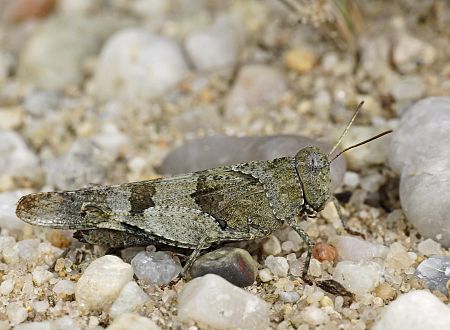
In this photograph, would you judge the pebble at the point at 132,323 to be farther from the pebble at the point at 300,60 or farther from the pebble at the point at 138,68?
the pebble at the point at 300,60

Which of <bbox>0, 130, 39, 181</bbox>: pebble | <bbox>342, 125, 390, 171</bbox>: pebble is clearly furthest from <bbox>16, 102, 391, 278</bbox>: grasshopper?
<bbox>0, 130, 39, 181</bbox>: pebble

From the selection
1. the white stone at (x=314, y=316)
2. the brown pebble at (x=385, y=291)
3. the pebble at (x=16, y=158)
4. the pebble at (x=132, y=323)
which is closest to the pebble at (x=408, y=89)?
the brown pebble at (x=385, y=291)

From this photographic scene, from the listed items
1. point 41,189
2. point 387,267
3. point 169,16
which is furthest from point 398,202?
point 169,16

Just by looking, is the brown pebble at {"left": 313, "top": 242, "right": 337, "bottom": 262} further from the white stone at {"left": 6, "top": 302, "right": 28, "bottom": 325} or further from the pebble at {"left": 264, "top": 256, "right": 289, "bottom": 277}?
the white stone at {"left": 6, "top": 302, "right": 28, "bottom": 325}

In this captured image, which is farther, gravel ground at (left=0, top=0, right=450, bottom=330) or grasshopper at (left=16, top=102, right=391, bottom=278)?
grasshopper at (left=16, top=102, right=391, bottom=278)

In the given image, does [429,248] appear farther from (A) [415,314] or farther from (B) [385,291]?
(A) [415,314]

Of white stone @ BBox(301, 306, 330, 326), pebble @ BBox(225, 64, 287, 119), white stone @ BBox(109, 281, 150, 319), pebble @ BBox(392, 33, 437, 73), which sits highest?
pebble @ BBox(392, 33, 437, 73)
